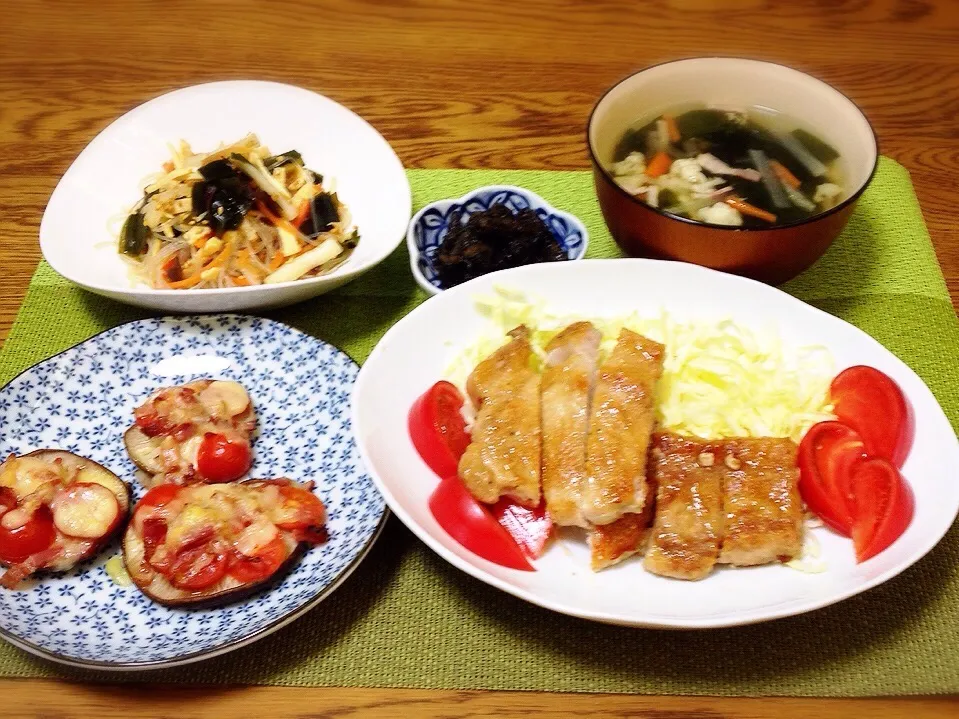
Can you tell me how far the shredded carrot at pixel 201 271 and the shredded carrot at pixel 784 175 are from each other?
1675mm

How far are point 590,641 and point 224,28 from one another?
331 centimetres

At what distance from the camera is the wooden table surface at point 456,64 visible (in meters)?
2.89

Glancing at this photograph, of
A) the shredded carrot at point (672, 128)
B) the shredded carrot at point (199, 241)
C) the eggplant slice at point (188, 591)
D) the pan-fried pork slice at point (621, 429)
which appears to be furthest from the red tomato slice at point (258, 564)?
the shredded carrot at point (672, 128)

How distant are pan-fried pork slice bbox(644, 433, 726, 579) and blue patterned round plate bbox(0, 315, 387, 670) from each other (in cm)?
62

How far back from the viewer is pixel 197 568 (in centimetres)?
161

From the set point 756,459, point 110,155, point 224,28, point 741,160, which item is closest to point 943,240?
point 741,160

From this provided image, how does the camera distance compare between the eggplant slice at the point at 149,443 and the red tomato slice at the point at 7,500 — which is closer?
the red tomato slice at the point at 7,500

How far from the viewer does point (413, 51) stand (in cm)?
345

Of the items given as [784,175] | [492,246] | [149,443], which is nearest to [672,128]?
[784,175]

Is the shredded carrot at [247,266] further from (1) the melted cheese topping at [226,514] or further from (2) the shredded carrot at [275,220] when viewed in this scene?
(1) the melted cheese topping at [226,514]

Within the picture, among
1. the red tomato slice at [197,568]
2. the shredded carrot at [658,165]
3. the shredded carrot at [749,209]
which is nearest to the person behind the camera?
the red tomato slice at [197,568]

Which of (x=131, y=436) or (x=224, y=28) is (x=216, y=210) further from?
(x=224, y=28)

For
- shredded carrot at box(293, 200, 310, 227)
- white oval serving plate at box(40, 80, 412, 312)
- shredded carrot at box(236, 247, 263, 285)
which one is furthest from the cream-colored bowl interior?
shredded carrot at box(236, 247, 263, 285)

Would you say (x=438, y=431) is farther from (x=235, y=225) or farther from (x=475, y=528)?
(x=235, y=225)
